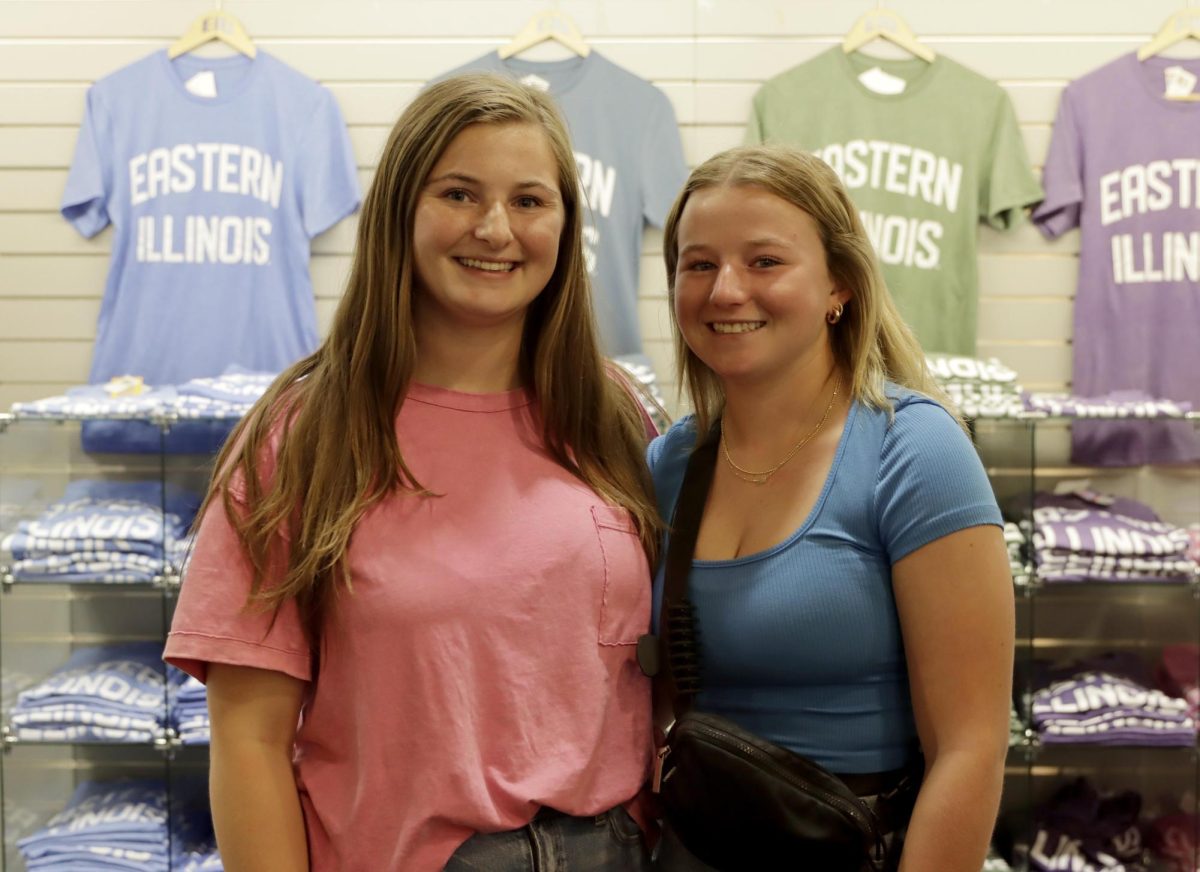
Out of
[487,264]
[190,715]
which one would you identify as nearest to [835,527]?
[487,264]

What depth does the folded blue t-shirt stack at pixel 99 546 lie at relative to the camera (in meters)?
3.37

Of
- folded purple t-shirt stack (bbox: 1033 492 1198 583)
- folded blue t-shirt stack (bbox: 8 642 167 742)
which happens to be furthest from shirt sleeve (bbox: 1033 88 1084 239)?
folded blue t-shirt stack (bbox: 8 642 167 742)

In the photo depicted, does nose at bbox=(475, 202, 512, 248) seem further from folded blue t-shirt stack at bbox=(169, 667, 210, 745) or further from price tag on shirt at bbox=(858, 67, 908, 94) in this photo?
price tag on shirt at bbox=(858, 67, 908, 94)

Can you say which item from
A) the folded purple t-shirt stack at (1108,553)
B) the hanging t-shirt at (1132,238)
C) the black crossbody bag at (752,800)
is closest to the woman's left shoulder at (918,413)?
the black crossbody bag at (752,800)

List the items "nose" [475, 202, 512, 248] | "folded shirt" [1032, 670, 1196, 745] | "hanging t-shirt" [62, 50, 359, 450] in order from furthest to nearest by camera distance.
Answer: "hanging t-shirt" [62, 50, 359, 450]
"folded shirt" [1032, 670, 1196, 745]
"nose" [475, 202, 512, 248]

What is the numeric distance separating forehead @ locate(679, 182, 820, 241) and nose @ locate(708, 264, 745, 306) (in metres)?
0.05

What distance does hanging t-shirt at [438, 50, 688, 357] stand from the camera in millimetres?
3859

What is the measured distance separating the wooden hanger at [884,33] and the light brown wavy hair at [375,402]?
8.06ft

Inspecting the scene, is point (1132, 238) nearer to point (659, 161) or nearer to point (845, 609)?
point (659, 161)

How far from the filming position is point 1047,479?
3.96 m

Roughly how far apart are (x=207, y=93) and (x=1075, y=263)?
2.85 meters

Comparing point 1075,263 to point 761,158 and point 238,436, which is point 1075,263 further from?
point 238,436

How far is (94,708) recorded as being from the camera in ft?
11.1

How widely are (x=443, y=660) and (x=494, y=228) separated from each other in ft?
1.83
